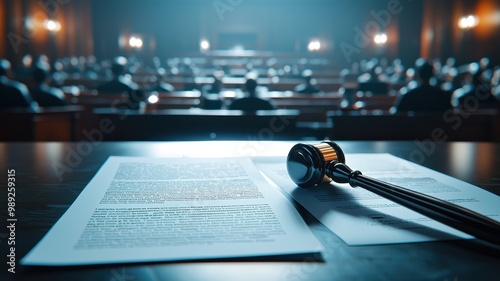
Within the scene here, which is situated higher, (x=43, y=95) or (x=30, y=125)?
(x=43, y=95)

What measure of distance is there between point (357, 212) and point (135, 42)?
15.9m

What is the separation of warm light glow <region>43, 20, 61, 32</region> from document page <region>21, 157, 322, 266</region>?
12.3 m

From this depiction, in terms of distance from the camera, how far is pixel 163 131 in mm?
2242

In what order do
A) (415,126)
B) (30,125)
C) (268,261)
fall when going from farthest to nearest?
(30,125)
(415,126)
(268,261)

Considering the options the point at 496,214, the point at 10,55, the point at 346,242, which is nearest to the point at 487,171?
the point at 496,214

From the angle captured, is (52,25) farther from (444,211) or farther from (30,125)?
(444,211)

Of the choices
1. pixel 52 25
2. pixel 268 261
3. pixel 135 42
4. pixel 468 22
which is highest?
pixel 135 42

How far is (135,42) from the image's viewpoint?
15.5m

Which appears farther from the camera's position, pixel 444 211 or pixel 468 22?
pixel 468 22

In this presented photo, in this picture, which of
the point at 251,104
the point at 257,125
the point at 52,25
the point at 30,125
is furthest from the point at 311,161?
the point at 52,25

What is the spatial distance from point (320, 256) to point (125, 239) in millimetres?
165

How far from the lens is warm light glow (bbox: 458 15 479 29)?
33.0 feet

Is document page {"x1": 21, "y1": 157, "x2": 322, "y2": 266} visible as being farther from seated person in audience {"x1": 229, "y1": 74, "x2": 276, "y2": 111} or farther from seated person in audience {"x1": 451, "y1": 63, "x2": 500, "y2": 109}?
seated person in audience {"x1": 451, "y1": 63, "x2": 500, "y2": 109}

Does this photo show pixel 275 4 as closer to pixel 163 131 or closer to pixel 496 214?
pixel 163 131
